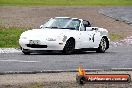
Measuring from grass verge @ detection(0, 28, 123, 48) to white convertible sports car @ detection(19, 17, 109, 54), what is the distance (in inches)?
166

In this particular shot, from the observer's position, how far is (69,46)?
2228cm

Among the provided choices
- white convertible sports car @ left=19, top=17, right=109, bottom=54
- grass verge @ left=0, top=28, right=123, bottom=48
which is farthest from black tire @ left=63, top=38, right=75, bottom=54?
grass verge @ left=0, top=28, right=123, bottom=48

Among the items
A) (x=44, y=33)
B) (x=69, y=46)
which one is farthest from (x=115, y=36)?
(x=44, y=33)

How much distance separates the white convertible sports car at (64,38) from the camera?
21.7m

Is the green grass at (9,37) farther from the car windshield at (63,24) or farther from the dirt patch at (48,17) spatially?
the dirt patch at (48,17)

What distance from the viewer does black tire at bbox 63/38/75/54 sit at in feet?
72.4

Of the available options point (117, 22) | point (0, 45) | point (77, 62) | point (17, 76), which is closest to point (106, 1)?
point (117, 22)

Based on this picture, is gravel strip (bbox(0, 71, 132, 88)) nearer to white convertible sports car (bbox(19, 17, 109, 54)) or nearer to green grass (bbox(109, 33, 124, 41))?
white convertible sports car (bbox(19, 17, 109, 54))

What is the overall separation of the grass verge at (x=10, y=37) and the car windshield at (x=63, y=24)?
388cm

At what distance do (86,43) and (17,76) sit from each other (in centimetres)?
968

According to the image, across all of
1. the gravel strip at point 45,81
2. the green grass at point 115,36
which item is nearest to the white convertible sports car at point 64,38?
the gravel strip at point 45,81

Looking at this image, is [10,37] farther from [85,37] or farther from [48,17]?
[48,17]

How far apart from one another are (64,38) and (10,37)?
8.15 m

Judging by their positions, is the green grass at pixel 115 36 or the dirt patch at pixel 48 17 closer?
the green grass at pixel 115 36
